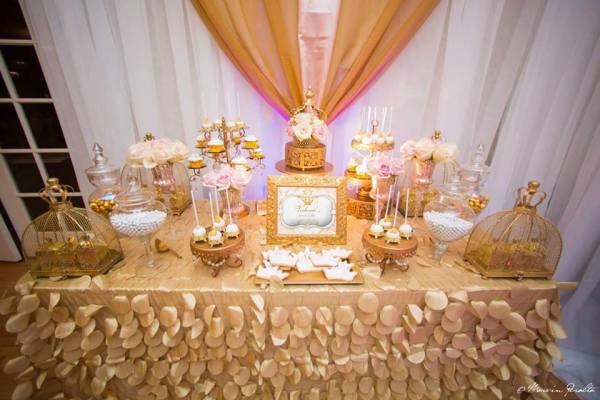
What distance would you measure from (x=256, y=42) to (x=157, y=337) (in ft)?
6.04

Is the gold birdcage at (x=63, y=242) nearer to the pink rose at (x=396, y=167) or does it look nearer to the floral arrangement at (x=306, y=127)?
the floral arrangement at (x=306, y=127)

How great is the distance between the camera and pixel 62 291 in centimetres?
109

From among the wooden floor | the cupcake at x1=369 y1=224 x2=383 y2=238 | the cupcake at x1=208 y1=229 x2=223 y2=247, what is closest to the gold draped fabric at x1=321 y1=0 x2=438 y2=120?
the cupcake at x1=369 y1=224 x2=383 y2=238

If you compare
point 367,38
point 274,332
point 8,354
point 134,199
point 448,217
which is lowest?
point 8,354

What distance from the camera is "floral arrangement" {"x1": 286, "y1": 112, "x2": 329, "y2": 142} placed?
1.53 m

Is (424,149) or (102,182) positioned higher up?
(424,149)

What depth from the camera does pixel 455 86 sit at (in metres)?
1.80

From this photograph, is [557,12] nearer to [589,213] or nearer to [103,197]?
Answer: [589,213]

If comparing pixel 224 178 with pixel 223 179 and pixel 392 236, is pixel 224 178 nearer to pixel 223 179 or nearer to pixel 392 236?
pixel 223 179

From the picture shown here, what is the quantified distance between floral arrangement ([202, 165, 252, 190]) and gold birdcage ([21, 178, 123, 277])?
0.54 meters

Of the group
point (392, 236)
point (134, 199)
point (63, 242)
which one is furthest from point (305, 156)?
point (63, 242)

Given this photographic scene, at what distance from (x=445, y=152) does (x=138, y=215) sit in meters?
1.65

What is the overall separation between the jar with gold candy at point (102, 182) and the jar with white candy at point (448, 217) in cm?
177

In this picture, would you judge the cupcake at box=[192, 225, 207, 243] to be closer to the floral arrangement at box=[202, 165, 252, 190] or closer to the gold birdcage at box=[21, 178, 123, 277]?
the floral arrangement at box=[202, 165, 252, 190]
